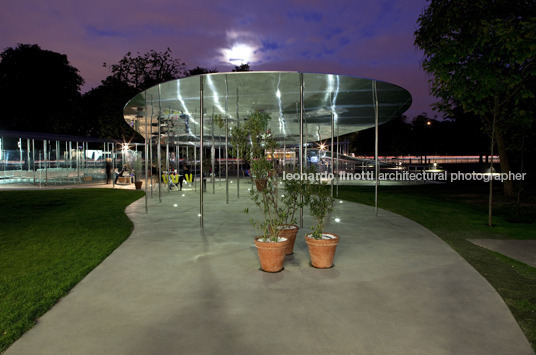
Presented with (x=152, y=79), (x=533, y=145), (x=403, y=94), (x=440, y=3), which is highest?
(x=152, y=79)

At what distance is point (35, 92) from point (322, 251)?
44.5 metres

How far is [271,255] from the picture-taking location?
478 cm

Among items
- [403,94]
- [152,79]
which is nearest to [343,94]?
[403,94]

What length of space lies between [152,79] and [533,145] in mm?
36778

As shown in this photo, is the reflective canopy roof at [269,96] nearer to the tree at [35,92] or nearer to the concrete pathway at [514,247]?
the concrete pathway at [514,247]

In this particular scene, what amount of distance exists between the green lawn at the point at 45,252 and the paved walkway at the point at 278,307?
234mm

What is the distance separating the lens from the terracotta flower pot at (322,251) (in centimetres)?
493

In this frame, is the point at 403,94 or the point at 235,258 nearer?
the point at 235,258

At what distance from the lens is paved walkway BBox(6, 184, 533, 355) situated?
296cm

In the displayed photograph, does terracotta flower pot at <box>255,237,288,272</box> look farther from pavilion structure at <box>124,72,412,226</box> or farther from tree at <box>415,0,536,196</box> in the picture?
tree at <box>415,0,536,196</box>

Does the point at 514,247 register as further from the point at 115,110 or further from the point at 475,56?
the point at 115,110

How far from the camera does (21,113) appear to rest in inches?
1503

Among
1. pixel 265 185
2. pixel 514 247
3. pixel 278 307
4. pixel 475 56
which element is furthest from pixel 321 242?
pixel 475 56

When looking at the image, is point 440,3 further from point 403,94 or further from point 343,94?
point 343,94
